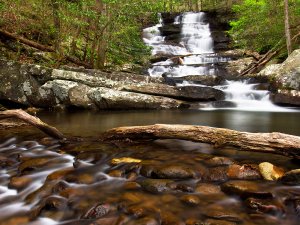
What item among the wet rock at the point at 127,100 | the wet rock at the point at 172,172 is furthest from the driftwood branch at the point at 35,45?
the wet rock at the point at 172,172

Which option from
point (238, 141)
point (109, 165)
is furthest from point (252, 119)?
point (109, 165)

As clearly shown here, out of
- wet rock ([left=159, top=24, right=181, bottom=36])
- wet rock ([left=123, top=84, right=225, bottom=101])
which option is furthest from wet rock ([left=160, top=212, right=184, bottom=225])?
wet rock ([left=159, top=24, right=181, bottom=36])

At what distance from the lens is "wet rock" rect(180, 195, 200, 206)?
11.2ft

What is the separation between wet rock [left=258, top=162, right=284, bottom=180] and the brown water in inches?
4.5

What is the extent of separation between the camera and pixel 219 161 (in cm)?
453

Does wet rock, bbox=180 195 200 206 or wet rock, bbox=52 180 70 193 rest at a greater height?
wet rock, bbox=52 180 70 193

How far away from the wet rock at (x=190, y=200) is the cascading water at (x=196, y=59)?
814cm

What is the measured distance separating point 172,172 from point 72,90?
827 centimetres

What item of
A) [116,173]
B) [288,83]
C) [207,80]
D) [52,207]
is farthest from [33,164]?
[207,80]

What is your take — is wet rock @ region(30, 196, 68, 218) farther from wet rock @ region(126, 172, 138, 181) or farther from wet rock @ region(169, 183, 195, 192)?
wet rock @ region(169, 183, 195, 192)

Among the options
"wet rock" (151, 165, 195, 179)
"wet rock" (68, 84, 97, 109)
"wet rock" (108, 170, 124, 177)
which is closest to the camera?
"wet rock" (151, 165, 195, 179)

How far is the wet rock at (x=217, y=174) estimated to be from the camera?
4016mm

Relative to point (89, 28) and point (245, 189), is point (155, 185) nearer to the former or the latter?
A: point (245, 189)

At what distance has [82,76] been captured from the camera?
38.9 ft
